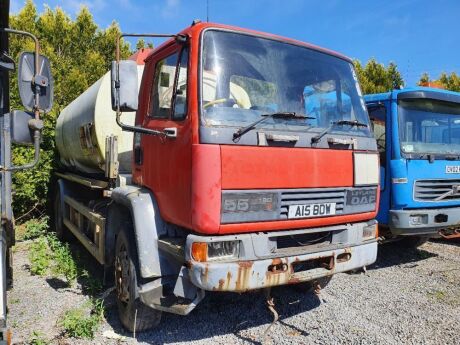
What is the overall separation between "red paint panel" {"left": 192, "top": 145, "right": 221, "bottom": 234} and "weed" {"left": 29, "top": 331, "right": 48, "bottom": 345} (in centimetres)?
163

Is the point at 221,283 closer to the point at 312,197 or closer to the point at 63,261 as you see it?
the point at 312,197

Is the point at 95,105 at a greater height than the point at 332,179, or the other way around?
the point at 95,105

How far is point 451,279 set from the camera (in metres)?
5.26

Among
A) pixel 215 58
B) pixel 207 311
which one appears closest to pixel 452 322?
pixel 207 311

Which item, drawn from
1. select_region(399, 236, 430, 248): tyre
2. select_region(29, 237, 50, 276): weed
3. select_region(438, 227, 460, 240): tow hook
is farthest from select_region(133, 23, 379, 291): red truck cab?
select_region(399, 236, 430, 248): tyre

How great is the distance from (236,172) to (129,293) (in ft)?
4.92

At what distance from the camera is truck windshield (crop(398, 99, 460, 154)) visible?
5547mm

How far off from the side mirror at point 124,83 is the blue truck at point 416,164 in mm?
3618

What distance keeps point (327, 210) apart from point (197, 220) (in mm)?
1183

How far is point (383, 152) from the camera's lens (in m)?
5.64

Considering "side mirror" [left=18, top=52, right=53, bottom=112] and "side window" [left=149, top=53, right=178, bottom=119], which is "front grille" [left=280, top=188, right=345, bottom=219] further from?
"side mirror" [left=18, top=52, right=53, bottom=112]

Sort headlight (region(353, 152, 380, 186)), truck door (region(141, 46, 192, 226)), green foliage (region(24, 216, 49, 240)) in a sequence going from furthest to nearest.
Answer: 1. green foliage (region(24, 216, 49, 240))
2. headlight (region(353, 152, 380, 186))
3. truck door (region(141, 46, 192, 226))

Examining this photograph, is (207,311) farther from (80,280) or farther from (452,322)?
(452,322)

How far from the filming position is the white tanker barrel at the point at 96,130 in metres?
4.62
